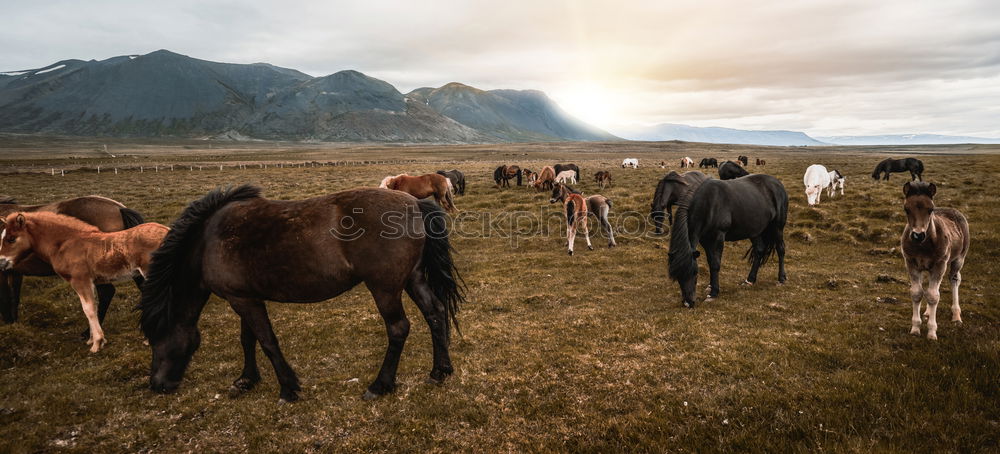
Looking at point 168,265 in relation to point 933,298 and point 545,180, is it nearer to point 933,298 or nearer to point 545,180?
point 933,298

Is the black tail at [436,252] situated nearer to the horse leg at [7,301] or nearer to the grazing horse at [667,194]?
the horse leg at [7,301]

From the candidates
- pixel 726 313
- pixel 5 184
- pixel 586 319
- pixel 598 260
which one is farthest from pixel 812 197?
pixel 5 184

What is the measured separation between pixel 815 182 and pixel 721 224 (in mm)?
16250

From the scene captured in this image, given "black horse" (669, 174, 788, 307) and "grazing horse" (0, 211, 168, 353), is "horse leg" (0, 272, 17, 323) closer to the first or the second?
"grazing horse" (0, 211, 168, 353)

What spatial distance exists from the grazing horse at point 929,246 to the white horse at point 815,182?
14.6m

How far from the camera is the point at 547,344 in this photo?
757 cm

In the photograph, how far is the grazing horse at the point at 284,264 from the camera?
549 cm

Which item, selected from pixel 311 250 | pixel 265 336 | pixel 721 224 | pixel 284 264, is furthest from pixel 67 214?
pixel 721 224

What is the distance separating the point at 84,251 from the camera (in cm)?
747

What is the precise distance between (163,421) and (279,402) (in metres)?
1.39

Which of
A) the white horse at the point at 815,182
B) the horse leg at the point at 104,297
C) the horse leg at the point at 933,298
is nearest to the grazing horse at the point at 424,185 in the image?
the horse leg at the point at 104,297

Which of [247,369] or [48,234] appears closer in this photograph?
[247,369]

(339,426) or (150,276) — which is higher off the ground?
(150,276)

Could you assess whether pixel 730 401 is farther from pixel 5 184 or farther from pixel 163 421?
pixel 5 184
